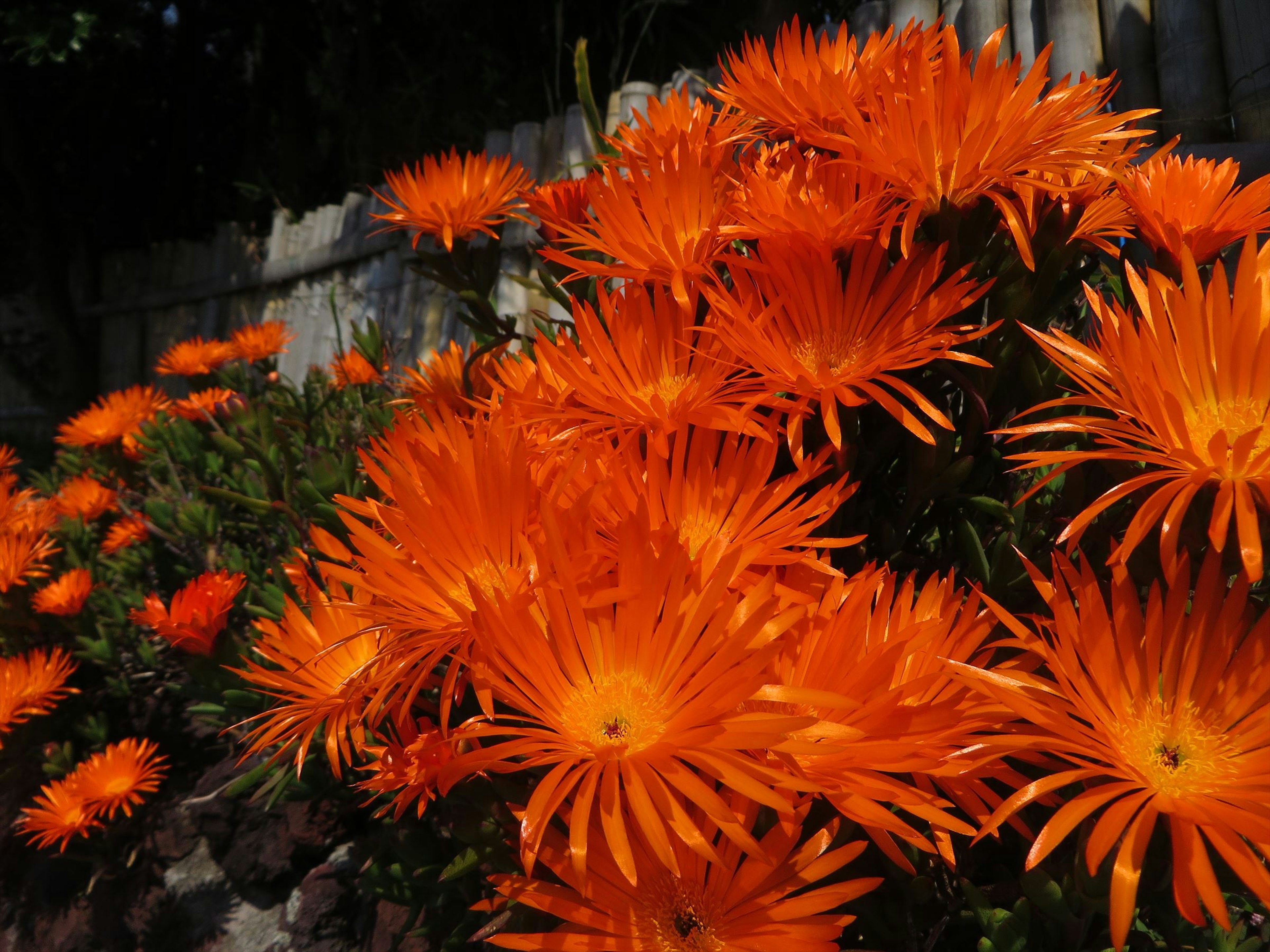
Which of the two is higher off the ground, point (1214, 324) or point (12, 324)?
point (12, 324)

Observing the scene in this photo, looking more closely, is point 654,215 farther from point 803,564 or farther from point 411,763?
point 411,763

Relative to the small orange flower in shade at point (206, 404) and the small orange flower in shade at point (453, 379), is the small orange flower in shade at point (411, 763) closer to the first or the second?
the small orange flower in shade at point (453, 379)

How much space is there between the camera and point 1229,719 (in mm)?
349

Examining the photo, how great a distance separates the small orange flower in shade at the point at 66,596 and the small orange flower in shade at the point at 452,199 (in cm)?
97

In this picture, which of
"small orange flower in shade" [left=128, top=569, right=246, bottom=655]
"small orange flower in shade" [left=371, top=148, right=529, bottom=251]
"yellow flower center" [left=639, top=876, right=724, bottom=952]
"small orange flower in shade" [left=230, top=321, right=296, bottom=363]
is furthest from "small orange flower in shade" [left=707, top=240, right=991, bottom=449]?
"small orange flower in shade" [left=230, top=321, right=296, bottom=363]

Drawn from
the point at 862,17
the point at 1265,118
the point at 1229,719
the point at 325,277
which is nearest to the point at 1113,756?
the point at 1229,719

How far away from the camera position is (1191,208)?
50cm

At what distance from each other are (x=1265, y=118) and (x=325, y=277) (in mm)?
3411

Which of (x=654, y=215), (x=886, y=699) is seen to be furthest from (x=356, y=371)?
(x=886, y=699)

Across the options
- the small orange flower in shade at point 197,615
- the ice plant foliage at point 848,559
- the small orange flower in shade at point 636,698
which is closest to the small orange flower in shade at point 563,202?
the ice plant foliage at point 848,559

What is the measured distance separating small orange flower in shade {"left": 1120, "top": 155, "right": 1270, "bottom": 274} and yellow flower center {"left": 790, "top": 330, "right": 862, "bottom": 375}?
19 centimetres

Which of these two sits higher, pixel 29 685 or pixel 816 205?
pixel 816 205

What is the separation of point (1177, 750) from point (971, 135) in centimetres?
31

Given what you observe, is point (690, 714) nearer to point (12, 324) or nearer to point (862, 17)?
point (862, 17)
